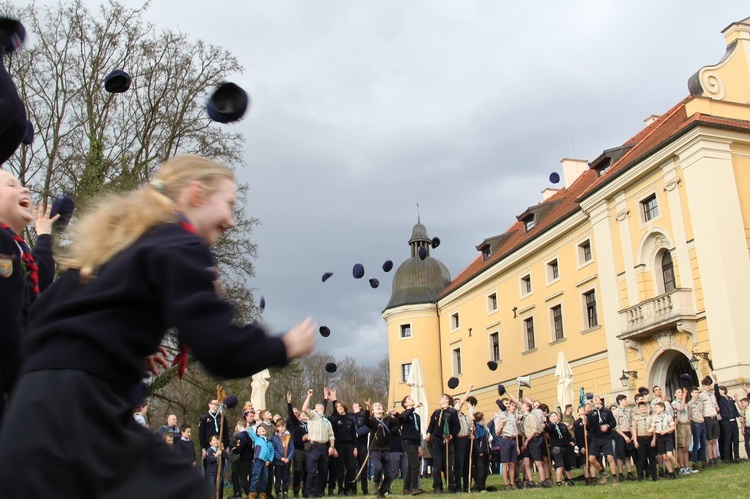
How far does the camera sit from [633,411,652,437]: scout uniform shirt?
674 inches

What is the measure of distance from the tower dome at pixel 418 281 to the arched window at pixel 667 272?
2351cm

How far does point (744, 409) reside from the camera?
21594mm

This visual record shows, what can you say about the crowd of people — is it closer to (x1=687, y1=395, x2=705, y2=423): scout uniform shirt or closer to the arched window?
(x1=687, y1=395, x2=705, y2=423): scout uniform shirt

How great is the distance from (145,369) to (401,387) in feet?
160

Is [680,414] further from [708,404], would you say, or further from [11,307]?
[11,307]

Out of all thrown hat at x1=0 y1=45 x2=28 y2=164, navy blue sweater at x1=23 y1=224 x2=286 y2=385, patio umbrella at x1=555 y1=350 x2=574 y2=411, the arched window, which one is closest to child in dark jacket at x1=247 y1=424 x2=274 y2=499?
thrown hat at x1=0 y1=45 x2=28 y2=164

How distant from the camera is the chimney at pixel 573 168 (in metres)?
46.6

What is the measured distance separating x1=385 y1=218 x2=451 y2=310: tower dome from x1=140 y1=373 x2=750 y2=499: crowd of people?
33.5 m

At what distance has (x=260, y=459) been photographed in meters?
15.8

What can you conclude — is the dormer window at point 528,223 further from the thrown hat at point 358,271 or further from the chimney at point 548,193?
the thrown hat at point 358,271

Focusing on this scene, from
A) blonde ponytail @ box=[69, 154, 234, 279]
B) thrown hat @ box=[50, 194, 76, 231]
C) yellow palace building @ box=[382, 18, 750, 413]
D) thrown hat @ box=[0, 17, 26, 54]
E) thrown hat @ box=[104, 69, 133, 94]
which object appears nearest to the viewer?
blonde ponytail @ box=[69, 154, 234, 279]

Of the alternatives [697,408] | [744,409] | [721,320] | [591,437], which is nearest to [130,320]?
[591,437]

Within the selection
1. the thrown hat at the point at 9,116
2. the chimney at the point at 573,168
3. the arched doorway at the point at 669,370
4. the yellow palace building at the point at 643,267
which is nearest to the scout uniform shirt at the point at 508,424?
the yellow palace building at the point at 643,267

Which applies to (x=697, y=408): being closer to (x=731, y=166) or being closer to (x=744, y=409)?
(x=744, y=409)
